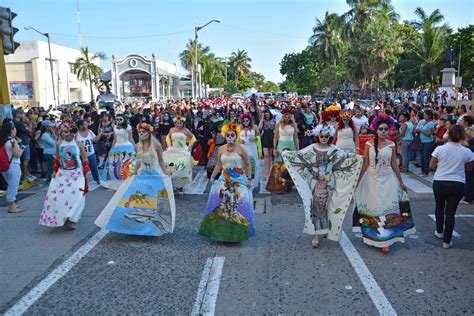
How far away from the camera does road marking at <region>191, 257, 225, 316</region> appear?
4484mm

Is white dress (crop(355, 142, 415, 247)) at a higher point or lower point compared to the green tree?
lower

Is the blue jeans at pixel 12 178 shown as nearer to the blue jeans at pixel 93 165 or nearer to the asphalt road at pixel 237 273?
the asphalt road at pixel 237 273

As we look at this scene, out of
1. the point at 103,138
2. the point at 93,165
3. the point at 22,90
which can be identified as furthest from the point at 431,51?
the point at 22,90

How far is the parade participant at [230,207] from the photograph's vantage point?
6.30 m

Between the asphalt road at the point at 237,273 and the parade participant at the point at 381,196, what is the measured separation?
0.84 feet

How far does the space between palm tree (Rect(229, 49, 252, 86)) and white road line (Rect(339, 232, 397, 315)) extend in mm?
111469

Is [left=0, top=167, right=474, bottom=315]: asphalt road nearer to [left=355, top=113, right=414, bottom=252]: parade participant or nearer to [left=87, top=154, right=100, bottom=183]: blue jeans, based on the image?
[left=355, top=113, right=414, bottom=252]: parade participant

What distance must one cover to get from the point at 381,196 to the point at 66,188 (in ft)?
15.2

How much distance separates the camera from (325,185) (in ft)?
20.6

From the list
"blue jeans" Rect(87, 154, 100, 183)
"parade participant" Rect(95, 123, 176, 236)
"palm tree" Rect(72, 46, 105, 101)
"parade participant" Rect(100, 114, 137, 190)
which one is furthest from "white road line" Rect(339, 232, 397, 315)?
"palm tree" Rect(72, 46, 105, 101)

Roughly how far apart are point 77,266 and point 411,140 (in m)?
9.50

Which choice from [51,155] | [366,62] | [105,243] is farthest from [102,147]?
[366,62]

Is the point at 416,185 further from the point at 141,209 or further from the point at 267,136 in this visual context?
the point at 141,209

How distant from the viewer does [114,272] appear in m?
5.46
